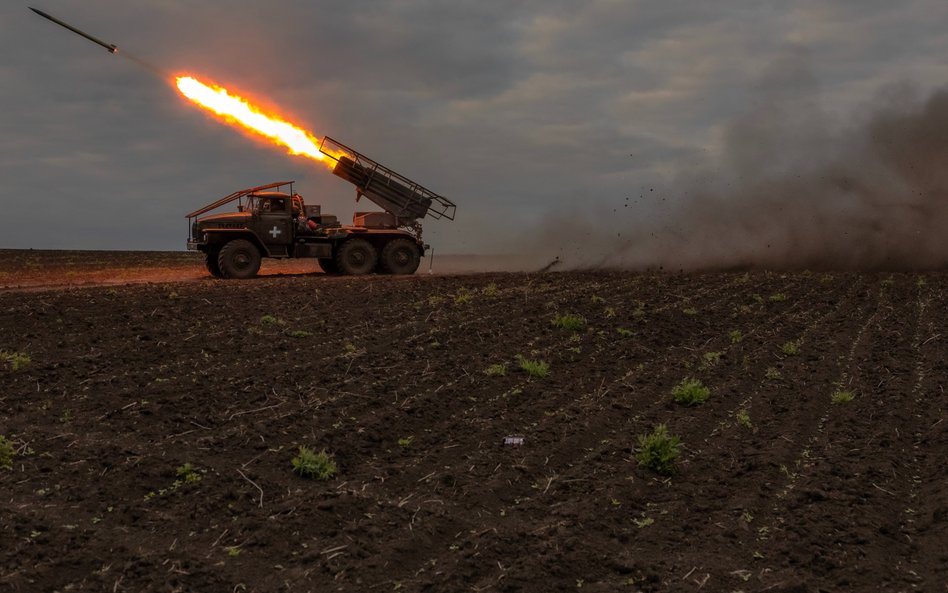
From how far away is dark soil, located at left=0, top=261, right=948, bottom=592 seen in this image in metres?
6.09

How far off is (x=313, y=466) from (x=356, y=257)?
2153 cm

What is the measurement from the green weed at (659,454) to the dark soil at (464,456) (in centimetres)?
18

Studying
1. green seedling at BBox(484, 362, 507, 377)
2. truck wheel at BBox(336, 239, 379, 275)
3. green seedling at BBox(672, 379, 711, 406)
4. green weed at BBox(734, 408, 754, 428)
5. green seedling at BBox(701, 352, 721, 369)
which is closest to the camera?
green weed at BBox(734, 408, 754, 428)

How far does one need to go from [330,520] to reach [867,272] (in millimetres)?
28883

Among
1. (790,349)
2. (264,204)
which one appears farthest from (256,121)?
(790,349)

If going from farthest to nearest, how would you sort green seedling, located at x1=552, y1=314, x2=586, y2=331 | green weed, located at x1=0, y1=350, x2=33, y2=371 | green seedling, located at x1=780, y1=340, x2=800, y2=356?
1. green seedling, located at x1=552, y1=314, x2=586, y2=331
2. green seedling, located at x1=780, y1=340, x2=800, y2=356
3. green weed, located at x1=0, y1=350, x2=33, y2=371

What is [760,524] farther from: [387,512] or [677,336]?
[677,336]

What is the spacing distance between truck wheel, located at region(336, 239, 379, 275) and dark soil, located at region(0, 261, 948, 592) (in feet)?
40.6

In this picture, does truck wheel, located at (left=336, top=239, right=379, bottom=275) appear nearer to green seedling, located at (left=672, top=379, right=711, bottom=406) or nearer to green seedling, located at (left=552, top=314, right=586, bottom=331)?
green seedling, located at (left=552, top=314, right=586, bottom=331)

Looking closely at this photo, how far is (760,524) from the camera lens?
6.83m

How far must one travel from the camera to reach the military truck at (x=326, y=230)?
2677cm

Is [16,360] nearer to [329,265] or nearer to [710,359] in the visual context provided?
[710,359]

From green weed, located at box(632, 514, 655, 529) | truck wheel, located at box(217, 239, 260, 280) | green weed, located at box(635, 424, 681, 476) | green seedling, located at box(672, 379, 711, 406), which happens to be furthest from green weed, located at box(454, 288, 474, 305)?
green weed, located at box(632, 514, 655, 529)

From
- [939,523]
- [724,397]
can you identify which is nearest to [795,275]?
[724,397]
